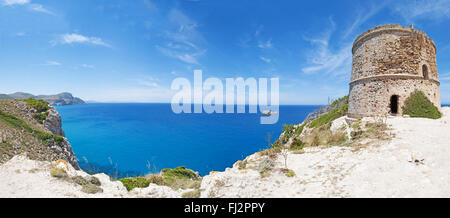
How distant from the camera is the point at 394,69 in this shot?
10.8 meters

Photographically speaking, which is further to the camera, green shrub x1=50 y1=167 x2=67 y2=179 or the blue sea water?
the blue sea water

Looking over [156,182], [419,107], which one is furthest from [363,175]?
[419,107]

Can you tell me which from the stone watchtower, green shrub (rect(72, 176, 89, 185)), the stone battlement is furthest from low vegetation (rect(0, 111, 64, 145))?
the stone battlement

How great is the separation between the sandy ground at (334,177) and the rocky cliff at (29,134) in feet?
10.4

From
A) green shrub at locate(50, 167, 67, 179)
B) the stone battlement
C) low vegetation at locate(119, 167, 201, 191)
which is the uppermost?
the stone battlement

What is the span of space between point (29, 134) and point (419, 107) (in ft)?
86.3

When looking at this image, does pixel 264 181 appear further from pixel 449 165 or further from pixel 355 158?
pixel 449 165

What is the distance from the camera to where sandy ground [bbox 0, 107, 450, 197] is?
12.1ft

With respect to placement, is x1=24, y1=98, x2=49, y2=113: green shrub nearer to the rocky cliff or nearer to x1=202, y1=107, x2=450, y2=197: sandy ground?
the rocky cliff

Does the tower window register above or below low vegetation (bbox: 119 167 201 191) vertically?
above

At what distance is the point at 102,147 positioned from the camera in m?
41.8

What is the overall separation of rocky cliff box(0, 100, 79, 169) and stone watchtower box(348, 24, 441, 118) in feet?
68.0

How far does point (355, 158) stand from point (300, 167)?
5.73 feet
